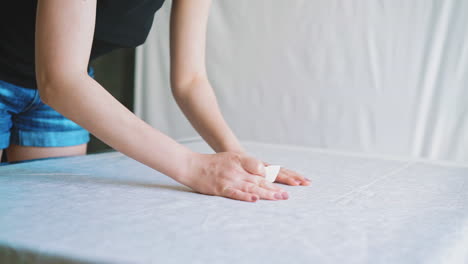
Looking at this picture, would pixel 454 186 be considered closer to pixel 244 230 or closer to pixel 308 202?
pixel 308 202

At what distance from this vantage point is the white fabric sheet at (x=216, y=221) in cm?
59

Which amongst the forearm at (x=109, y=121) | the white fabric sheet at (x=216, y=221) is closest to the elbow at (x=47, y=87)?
the forearm at (x=109, y=121)

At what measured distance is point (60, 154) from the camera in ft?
4.55

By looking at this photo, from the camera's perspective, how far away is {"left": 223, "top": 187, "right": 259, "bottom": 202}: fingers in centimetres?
86

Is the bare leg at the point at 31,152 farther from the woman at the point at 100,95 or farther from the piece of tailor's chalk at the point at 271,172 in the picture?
the piece of tailor's chalk at the point at 271,172

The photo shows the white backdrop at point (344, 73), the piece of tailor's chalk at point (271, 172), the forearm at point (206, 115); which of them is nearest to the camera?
the piece of tailor's chalk at point (271, 172)

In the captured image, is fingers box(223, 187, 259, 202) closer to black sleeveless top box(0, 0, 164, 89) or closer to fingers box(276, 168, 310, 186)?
fingers box(276, 168, 310, 186)

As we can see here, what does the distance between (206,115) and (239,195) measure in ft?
1.20

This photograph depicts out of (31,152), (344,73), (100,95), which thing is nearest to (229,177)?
(100,95)

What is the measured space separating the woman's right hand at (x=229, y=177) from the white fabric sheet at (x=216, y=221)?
3cm

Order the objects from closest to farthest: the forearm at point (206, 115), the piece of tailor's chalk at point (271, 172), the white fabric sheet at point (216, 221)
Answer: the white fabric sheet at point (216, 221) < the piece of tailor's chalk at point (271, 172) < the forearm at point (206, 115)

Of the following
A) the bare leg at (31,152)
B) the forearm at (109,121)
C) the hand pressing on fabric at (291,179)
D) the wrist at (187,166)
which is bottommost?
the bare leg at (31,152)

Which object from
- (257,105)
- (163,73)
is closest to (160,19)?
(163,73)

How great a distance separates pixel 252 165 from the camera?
0.89 meters
